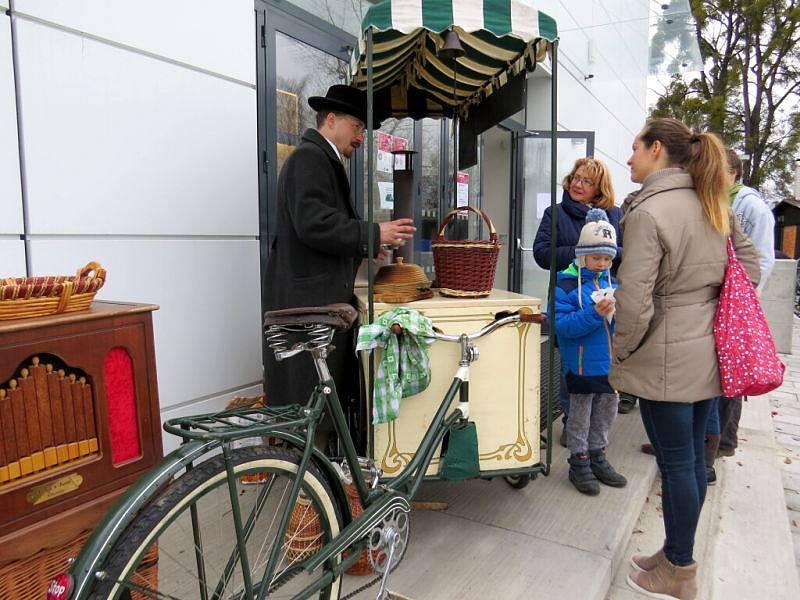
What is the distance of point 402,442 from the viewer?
2580 mm

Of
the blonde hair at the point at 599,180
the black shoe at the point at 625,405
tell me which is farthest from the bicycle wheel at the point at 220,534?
the black shoe at the point at 625,405

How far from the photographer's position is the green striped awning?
2.30m

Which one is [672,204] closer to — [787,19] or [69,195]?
[69,195]

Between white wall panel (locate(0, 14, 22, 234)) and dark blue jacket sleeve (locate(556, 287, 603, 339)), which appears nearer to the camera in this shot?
white wall panel (locate(0, 14, 22, 234))

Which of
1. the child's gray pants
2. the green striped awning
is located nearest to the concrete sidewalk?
the child's gray pants

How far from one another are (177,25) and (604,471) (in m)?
3.33

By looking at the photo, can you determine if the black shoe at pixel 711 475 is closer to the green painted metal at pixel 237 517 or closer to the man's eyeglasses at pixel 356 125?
the man's eyeglasses at pixel 356 125

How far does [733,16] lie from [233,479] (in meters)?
26.0

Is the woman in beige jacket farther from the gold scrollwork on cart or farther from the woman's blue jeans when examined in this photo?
the gold scrollwork on cart

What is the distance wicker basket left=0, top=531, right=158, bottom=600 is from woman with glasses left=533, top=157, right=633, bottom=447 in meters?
2.50

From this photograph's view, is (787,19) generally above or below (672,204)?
above

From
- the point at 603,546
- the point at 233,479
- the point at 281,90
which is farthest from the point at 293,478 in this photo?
the point at 281,90

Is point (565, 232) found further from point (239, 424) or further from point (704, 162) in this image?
point (239, 424)

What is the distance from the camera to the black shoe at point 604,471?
129 inches
